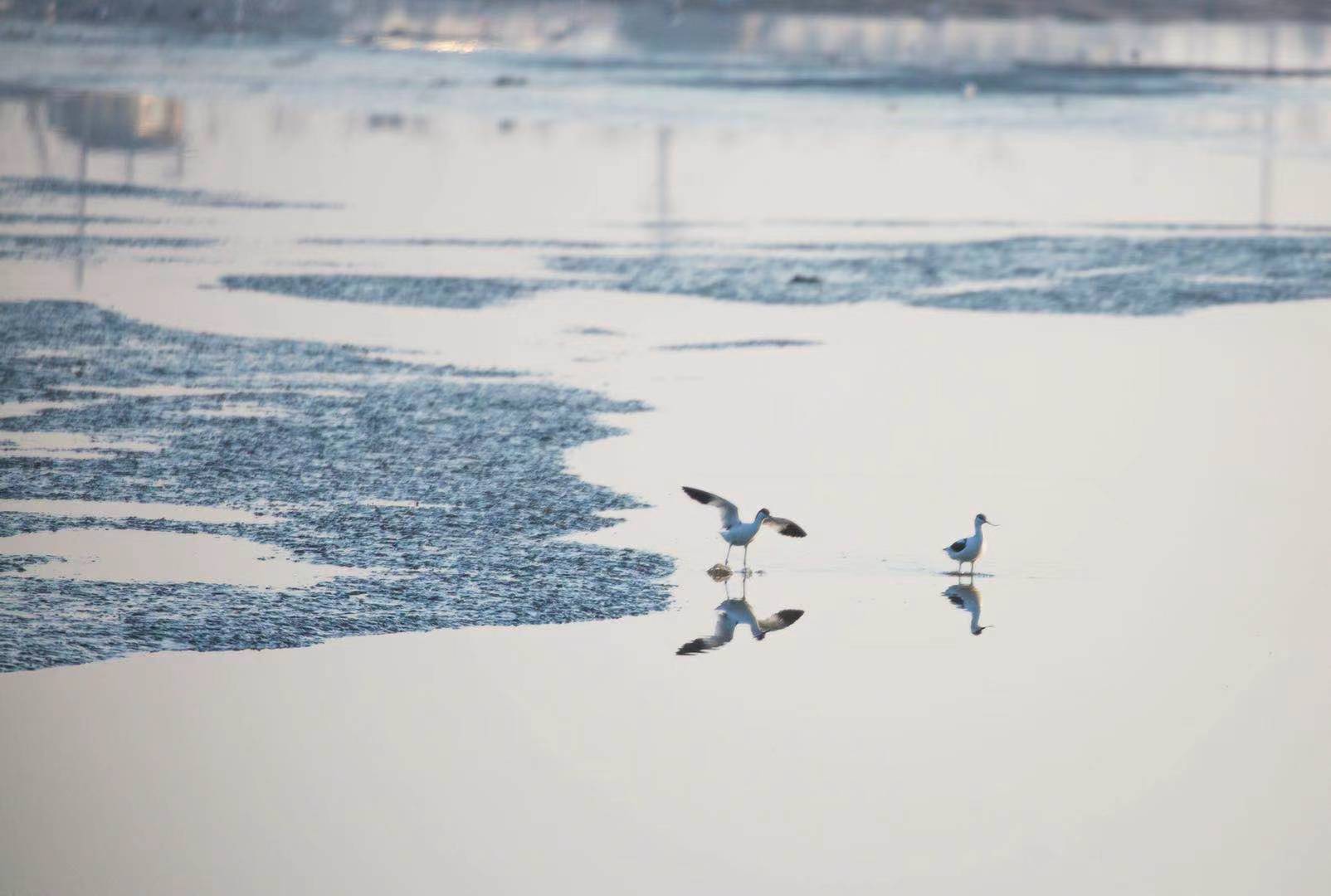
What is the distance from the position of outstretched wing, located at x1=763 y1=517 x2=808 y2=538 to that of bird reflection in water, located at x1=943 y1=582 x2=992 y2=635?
0.89m

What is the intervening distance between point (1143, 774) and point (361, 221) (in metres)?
19.6

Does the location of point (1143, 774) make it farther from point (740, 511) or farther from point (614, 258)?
point (614, 258)

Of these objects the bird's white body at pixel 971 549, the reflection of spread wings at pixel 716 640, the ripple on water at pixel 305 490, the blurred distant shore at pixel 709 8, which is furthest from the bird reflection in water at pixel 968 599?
the blurred distant shore at pixel 709 8

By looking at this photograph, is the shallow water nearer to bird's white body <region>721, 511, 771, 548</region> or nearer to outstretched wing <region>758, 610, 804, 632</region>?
outstretched wing <region>758, 610, 804, 632</region>

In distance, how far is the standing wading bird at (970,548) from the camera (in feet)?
36.8

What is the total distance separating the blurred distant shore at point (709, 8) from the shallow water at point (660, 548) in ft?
127

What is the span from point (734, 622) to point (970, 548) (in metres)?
1.40

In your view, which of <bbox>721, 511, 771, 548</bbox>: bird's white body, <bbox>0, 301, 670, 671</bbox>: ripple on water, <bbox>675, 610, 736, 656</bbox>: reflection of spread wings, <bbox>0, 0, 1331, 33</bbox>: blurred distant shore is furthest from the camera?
<bbox>0, 0, 1331, 33</bbox>: blurred distant shore

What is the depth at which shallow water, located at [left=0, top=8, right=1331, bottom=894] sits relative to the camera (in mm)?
8086

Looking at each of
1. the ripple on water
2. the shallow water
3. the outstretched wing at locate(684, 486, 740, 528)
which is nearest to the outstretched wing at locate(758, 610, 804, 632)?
the shallow water

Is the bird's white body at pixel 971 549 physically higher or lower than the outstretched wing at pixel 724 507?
lower

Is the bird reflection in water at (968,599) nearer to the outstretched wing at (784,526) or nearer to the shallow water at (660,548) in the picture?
the shallow water at (660,548)

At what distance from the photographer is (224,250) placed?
2370cm

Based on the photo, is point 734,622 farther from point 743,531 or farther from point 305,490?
point 305,490
